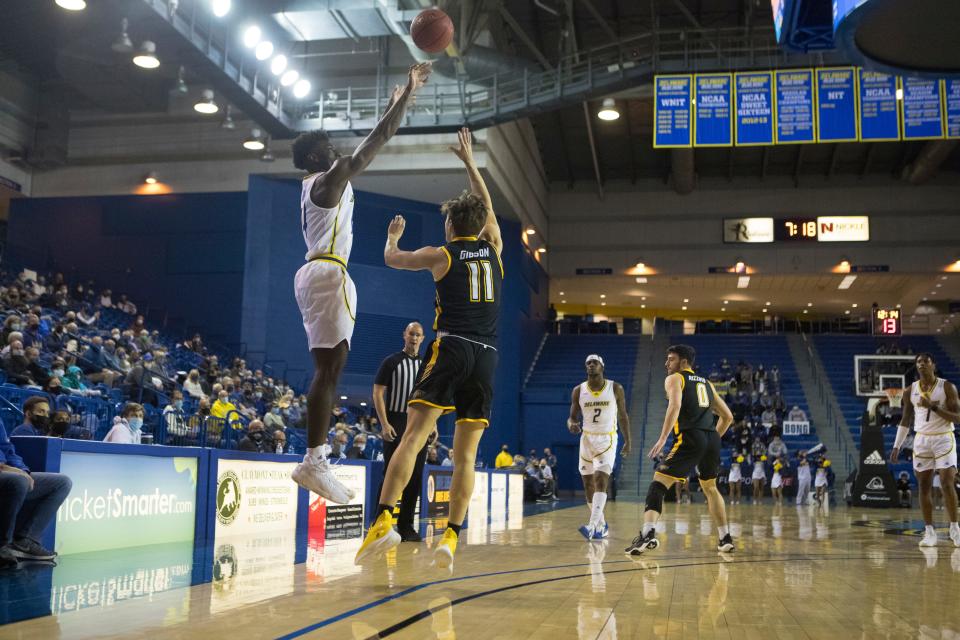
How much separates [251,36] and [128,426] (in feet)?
42.0

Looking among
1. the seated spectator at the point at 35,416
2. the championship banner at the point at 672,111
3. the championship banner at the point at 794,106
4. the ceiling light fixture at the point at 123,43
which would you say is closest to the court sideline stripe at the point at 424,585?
the seated spectator at the point at 35,416

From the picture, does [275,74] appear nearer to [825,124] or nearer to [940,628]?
[825,124]

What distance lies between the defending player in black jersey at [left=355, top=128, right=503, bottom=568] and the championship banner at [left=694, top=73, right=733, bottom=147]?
13.8 m

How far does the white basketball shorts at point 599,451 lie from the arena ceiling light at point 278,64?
1469cm

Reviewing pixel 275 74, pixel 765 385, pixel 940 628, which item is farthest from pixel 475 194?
pixel 765 385

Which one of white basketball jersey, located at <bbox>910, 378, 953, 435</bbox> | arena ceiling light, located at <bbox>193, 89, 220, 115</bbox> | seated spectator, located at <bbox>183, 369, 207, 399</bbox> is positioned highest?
arena ceiling light, located at <bbox>193, 89, 220, 115</bbox>

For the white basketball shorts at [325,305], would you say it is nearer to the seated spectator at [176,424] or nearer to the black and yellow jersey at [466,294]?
the black and yellow jersey at [466,294]

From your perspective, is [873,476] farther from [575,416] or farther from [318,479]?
[318,479]

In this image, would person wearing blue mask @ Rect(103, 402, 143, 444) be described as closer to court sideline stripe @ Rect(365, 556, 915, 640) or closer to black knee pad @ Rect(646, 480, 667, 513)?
black knee pad @ Rect(646, 480, 667, 513)

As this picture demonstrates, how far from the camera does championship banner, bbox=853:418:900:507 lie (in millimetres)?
21531

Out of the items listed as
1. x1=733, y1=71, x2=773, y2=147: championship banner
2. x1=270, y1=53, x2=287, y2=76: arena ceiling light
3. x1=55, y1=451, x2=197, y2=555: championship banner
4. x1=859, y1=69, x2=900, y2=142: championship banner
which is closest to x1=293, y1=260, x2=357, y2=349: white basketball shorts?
x1=55, y1=451, x2=197, y2=555: championship banner

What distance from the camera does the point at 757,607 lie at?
4629 mm

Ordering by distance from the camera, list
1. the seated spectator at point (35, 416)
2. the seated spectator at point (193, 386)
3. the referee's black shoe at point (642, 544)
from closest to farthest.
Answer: the seated spectator at point (35, 416), the referee's black shoe at point (642, 544), the seated spectator at point (193, 386)

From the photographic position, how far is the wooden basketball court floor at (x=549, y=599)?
3.79 meters
